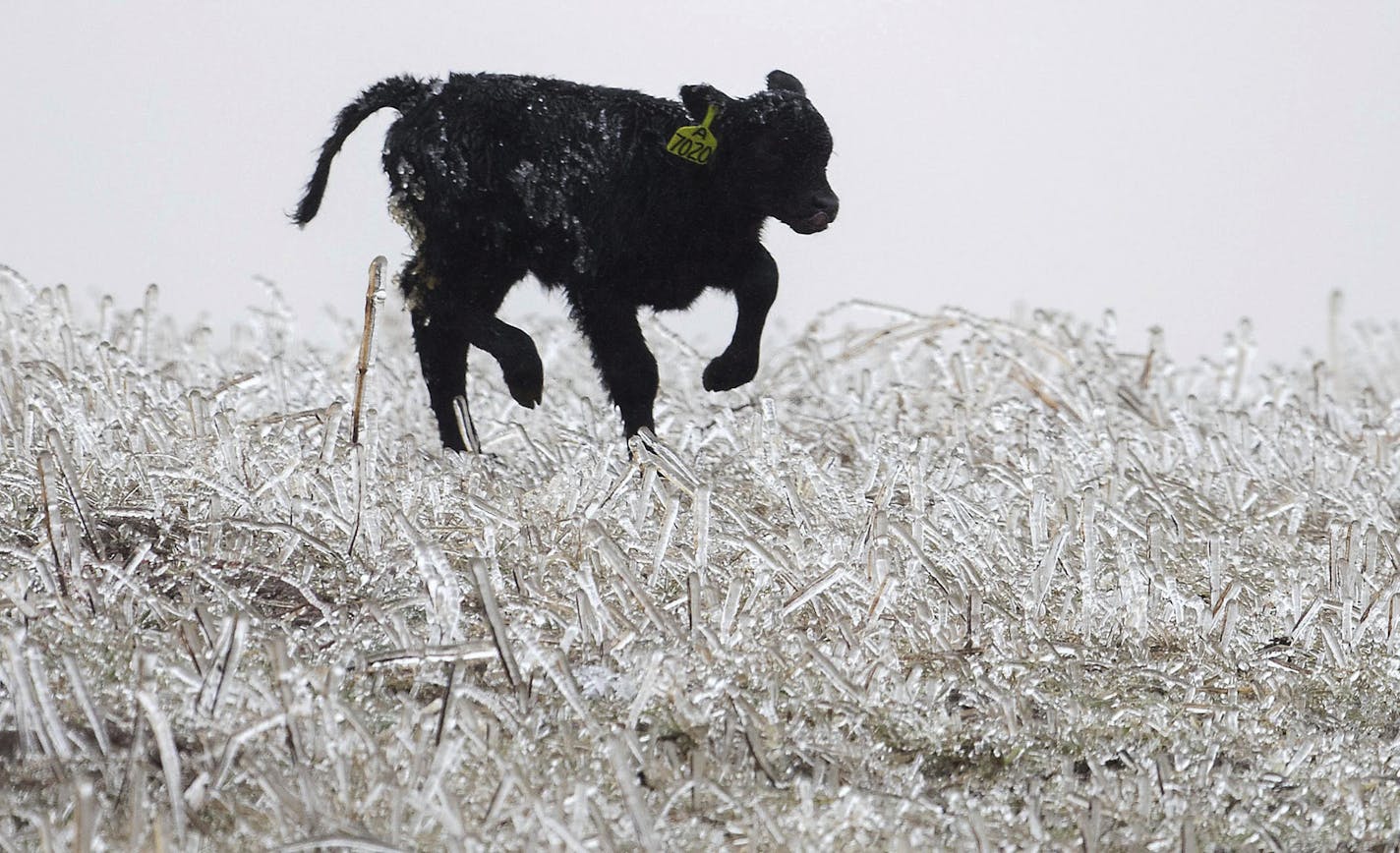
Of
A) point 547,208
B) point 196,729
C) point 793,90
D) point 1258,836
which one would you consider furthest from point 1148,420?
point 196,729

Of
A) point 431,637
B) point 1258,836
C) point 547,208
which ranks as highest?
point 547,208

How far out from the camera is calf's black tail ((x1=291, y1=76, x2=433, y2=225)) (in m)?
3.54

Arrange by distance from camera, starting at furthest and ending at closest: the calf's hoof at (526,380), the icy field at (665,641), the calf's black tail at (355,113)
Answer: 1. the calf's black tail at (355,113)
2. the calf's hoof at (526,380)
3. the icy field at (665,641)

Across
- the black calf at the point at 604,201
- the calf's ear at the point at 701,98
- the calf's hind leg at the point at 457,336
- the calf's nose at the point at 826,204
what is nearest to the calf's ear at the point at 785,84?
the black calf at the point at 604,201

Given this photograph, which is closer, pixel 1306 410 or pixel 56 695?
pixel 56 695

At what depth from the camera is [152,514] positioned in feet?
9.74

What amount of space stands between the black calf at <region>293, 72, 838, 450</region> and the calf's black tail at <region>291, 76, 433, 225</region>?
0.03 m

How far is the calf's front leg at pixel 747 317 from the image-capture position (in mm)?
3375

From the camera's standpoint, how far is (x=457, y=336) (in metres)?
3.64

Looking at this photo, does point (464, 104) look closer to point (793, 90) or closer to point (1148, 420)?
point (793, 90)

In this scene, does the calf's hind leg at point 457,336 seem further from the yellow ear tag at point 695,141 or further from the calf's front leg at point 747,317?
the yellow ear tag at point 695,141

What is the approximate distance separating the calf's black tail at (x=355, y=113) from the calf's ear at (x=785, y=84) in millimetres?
858

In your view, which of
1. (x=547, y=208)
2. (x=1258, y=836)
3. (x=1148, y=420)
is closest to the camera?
(x=1258, y=836)

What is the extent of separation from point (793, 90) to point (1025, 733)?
5.36ft
